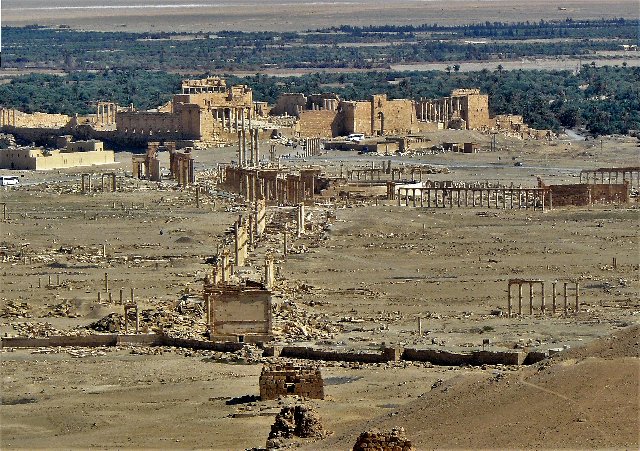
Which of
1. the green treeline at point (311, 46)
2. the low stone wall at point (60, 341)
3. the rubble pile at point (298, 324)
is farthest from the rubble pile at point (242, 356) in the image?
the green treeline at point (311, 46)

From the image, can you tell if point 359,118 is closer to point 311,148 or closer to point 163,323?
point 311,148

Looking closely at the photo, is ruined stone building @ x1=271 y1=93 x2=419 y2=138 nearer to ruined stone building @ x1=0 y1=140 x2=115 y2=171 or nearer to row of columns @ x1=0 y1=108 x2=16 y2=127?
row of columns @ x1=0 y1=108 x2=16 y2=127

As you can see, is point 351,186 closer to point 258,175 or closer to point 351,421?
point 258,175

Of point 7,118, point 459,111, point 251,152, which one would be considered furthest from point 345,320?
point 459,111

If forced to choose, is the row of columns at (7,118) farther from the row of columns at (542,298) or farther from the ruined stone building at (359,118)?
the row of columns at (542,298)

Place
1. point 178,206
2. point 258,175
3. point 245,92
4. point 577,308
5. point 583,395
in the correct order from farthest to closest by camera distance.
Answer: point 245,92
point 258,175
point 178,206
point 577,308
point 583,395

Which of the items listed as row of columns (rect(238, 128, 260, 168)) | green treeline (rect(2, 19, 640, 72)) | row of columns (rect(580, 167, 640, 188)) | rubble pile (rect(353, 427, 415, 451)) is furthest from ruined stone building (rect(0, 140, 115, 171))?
green treeline (rect(2, 19, 640, 72))

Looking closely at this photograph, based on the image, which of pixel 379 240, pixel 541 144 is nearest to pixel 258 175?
pixel 379 240
